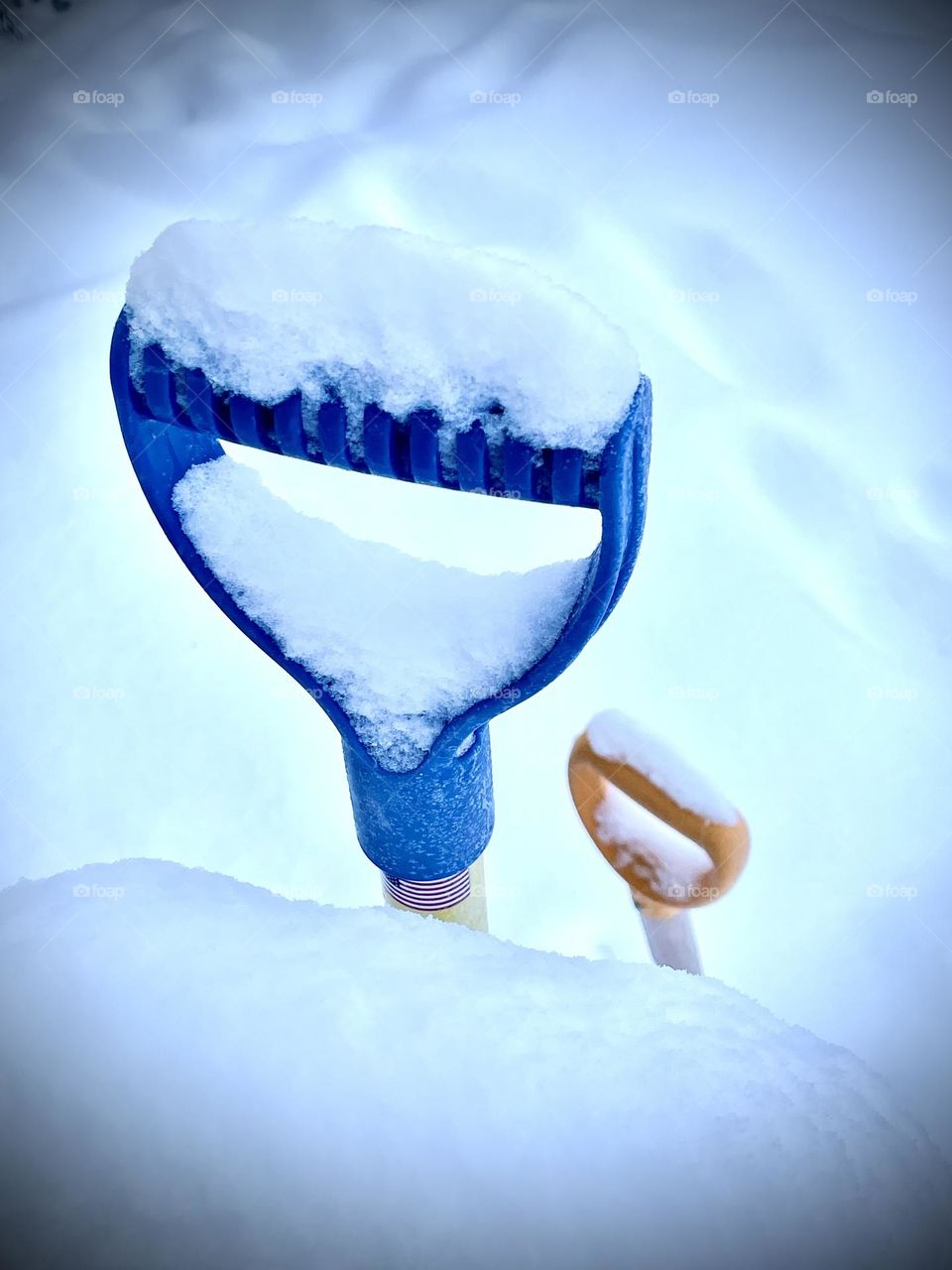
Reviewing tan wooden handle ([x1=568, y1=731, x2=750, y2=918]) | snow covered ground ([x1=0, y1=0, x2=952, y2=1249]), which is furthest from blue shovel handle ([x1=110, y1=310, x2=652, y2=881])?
snow covered ground ([x1=0, y1=0, x2=952, y2=1249])

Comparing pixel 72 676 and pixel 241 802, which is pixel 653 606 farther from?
pixel 72 676

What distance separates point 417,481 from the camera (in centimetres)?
63

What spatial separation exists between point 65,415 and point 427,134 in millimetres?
724

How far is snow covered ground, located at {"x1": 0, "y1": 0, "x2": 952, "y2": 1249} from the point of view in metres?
1.19

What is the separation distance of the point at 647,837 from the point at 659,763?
3.6 inches

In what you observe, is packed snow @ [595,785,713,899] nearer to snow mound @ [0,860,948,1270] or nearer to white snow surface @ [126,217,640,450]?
snow mound @ [0,860,948,1270]

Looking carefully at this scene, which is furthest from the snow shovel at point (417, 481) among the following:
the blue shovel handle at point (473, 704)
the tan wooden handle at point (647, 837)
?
the tan wooden handle at point (647, 837)

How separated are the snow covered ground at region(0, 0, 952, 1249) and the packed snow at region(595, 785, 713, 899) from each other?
252 millimetres

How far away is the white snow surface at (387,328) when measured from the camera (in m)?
0.57

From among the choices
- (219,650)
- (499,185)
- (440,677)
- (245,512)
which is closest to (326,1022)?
(440,677)

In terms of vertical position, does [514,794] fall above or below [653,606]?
below

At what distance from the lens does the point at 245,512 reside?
0.80 metres

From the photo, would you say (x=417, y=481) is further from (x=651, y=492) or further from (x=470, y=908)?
(x=651, y=492)

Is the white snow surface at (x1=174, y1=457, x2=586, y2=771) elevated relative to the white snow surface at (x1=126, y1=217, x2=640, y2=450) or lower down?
lower down
